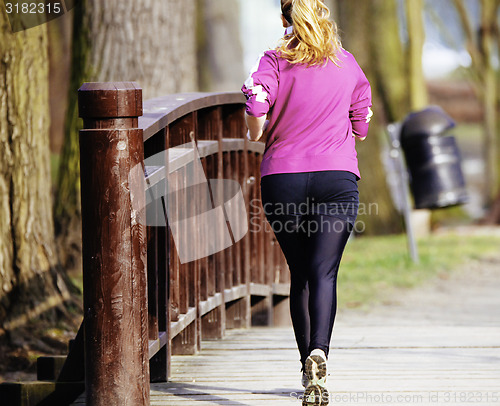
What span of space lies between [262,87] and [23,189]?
8.80 ft

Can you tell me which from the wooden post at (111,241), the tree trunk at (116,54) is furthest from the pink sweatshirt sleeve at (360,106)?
the tree trunk at (116,54)

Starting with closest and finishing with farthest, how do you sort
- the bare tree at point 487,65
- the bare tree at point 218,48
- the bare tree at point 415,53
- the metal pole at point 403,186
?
the metal pole at point 403,186, the bare tree at point 415,53, the bare tree at point 218,48, the bare tree at point 487,65

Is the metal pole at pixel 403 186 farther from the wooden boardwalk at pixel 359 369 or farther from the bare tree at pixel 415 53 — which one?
the wooden boardwalk at pixel 359 369

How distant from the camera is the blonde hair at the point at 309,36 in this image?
3.58m

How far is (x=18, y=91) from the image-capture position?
19.1ft

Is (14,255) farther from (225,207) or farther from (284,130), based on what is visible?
(284,130)

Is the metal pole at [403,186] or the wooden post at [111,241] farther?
the metal pole at [403,186]

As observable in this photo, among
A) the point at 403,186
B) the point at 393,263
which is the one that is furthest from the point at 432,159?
the point at 393,263

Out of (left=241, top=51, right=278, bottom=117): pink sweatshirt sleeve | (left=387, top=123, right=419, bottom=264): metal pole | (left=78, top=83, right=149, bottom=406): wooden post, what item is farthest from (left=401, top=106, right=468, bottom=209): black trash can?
(left=78, top=83, right=149, bottom=406): wooden post

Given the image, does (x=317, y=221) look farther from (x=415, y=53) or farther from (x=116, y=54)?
(x=415, y=53)

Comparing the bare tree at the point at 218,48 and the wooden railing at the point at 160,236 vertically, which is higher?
the bare tree at the point at 218,48

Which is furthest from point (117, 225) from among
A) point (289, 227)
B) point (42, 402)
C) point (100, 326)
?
point (42, 402)

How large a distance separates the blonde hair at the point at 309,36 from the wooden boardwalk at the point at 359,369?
4.89ft

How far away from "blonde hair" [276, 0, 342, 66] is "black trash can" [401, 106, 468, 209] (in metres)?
7.15
